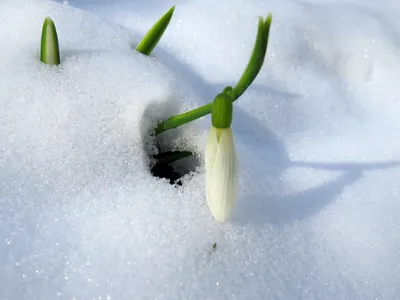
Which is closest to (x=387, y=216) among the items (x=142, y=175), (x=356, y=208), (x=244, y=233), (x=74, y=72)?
(x=356, y=208)

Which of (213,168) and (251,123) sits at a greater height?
(213,168)

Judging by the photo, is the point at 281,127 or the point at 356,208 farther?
the point at 281,127

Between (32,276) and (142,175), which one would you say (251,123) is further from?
(32,276)

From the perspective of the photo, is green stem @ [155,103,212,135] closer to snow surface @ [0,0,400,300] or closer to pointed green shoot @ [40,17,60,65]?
snow surface @ [0,0,400,300]

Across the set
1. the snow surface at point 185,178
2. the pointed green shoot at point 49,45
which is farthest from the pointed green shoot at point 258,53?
the pointed green shoot at point 49,45

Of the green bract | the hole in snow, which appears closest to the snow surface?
the hole in snow

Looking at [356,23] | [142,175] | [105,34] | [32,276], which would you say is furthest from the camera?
[356,23]

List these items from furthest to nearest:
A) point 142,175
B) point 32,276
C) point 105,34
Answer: point 105,34 → point 142,175 → point 32,276
